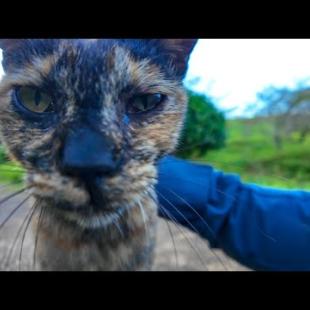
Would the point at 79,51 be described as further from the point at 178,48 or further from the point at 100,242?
the point at 100,242

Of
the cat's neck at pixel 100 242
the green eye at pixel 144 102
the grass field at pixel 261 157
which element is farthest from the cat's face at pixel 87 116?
the grass field at pixel 261 157

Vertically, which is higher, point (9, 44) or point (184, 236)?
point (9, 44)

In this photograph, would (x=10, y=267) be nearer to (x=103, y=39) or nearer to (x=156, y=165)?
(x=156, y=165)

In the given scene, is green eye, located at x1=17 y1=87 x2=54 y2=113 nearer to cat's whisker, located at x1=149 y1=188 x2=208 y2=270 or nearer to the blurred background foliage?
the blurred background foliage

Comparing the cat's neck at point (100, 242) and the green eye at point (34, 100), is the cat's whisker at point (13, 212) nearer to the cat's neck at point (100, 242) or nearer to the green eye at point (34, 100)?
the cat's neck at point (100, 242)

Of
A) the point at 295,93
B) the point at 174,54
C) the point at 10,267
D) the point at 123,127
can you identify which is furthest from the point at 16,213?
the point at 295,93

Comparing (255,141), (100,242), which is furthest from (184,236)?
(255,141)
